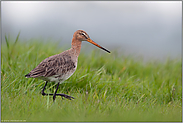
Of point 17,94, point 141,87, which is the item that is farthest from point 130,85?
point 17,94

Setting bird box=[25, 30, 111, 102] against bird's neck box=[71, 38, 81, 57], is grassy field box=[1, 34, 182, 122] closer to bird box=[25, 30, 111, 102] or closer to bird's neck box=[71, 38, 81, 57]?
bird box=[25, 30, 111, 102]

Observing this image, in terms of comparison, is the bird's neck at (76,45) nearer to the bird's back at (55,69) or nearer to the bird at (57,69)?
the bird at (57,69)

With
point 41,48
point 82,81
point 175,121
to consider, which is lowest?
point 175,121

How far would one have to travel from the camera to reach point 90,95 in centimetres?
544

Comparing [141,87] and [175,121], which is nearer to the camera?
[175,121]

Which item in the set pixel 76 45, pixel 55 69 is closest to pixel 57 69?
pixel 55 69

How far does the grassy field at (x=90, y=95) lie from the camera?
178 inches

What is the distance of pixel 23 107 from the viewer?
4633 mm

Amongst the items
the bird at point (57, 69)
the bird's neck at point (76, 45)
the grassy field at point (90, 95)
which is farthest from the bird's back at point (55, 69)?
the grassy field at point (90, 95)

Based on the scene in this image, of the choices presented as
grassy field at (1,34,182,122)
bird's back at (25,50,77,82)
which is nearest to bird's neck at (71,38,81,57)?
bird's back at (25,50,77,82)

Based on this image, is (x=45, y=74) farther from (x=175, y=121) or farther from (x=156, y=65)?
(x=156, y=65)

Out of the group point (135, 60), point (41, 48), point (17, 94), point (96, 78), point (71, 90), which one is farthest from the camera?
point (135, 60)

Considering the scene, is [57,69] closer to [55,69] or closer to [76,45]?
[55,69]

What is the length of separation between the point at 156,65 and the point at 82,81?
4733 mm
